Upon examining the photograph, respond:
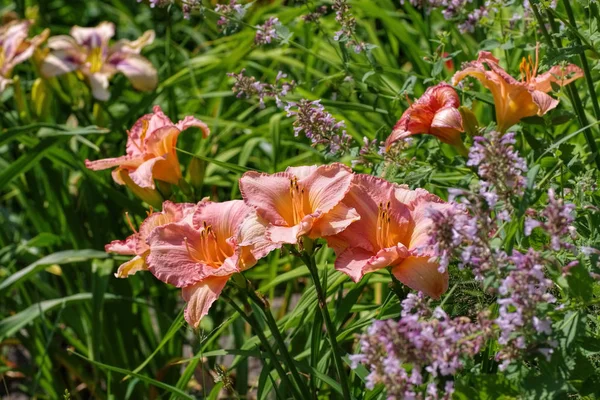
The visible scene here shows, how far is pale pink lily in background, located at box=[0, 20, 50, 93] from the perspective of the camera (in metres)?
2.32

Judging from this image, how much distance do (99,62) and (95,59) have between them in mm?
19

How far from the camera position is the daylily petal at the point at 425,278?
1.10 meters

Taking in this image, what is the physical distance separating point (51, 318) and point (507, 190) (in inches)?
67.9

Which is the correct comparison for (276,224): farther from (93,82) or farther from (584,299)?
(93,82)

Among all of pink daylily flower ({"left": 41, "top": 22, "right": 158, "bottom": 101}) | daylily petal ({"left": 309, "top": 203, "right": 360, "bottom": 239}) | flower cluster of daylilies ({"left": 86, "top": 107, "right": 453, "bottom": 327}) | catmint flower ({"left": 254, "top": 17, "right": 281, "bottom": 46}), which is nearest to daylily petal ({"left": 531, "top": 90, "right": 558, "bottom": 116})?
flower cluster of daylilies ({"left": 86, "top": 107, "right": 453, "bottom": 327})

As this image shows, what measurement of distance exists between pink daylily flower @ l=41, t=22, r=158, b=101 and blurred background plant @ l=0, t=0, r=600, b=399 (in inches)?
2.0

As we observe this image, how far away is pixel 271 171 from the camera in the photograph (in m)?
2.18

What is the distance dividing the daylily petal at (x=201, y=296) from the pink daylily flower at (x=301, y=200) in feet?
0.34

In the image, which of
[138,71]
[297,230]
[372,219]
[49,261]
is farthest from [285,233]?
[138,71]

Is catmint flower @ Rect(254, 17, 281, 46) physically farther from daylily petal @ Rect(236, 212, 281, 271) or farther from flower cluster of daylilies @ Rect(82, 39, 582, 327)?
daylily petal @ Rect(236, 212, 281, 271)

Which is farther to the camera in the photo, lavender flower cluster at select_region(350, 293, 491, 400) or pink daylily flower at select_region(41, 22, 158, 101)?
pink daylily flower at select_region(41, 22, 158, 101)


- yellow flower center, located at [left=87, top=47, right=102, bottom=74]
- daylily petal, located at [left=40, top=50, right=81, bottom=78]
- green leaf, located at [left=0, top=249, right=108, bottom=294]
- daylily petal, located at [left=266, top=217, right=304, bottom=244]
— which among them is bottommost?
green leaf, located at [left=0, top=249, right=108, bottom=294]

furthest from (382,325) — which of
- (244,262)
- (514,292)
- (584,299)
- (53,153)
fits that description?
(53,153)

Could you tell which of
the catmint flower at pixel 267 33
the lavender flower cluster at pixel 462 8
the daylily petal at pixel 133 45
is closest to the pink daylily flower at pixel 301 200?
the catmint flower at pixel 267 33
